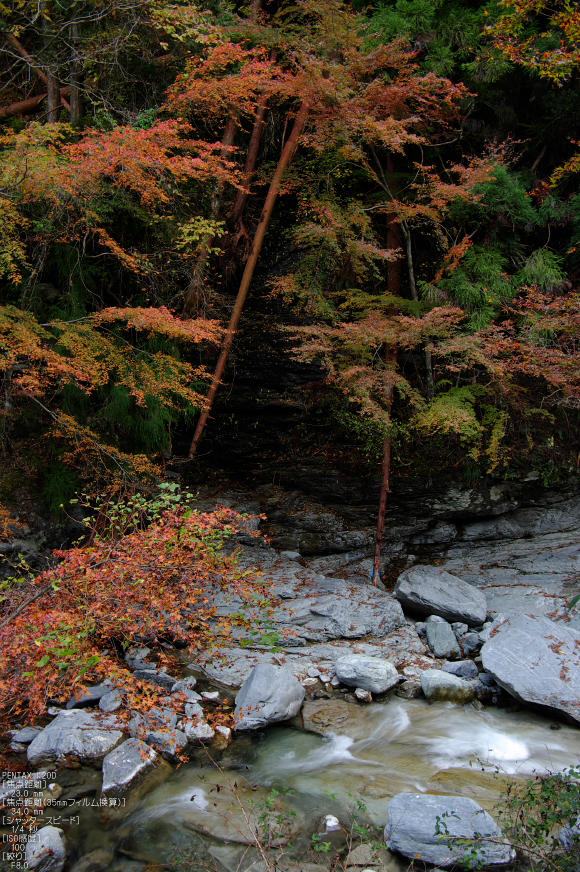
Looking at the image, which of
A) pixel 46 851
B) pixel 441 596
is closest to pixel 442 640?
pixel 441 596

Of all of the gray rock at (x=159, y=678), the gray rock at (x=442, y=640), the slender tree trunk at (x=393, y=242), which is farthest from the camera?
the slender tree trunk at (x=393, y=242)

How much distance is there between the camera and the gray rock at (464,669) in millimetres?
6355

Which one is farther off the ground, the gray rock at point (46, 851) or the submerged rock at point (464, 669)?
the gray rock at point (46, 851)

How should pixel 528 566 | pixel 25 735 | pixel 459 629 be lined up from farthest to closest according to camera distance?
1. pixel 528 566
2. pixel 459 629
3. pixel 25 735

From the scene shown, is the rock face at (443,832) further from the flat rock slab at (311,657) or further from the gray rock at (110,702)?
the gray rock at (110,702)

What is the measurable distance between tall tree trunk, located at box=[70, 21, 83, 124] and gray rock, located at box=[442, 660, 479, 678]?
440 inches

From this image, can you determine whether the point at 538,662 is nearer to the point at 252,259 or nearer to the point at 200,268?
the point at 200,268

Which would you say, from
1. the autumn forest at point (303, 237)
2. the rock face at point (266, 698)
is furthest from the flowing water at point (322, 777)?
the autumn forest at point (303, 237)

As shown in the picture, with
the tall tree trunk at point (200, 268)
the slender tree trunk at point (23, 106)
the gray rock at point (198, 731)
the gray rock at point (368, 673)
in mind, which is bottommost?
the gray rock at point (368, 673)

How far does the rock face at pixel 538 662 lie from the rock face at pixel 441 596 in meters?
1.12

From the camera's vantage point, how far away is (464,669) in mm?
6375

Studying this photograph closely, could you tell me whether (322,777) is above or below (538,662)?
below

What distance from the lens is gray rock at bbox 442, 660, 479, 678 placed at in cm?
636

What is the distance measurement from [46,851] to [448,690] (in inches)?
171
